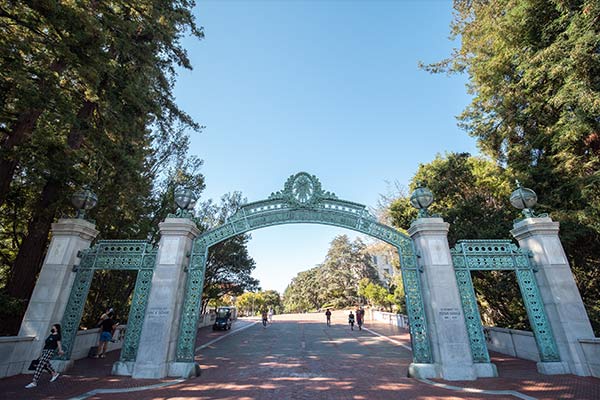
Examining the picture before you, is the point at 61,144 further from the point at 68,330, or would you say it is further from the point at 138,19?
the point at 138,19

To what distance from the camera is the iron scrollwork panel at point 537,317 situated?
7.04 metres

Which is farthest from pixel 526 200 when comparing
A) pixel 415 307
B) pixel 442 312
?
pixel 415 307

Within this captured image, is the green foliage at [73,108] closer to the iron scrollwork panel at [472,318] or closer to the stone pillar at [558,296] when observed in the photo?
the iron scrollwork panel at [472,318]

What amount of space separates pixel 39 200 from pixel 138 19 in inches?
290

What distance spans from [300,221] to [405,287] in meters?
3.61

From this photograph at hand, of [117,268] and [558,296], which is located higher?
[117,268]

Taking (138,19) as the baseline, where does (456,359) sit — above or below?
below

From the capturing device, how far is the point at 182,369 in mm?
7074

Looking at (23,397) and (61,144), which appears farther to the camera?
(61,144)

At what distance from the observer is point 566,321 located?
698 cm

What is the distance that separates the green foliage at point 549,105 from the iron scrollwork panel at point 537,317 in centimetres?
418

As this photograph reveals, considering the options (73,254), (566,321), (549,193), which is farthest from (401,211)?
(73,254)

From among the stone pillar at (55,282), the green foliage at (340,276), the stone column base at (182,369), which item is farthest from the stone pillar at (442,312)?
the green foliage at (340,276)

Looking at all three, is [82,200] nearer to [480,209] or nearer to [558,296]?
[558,296]
